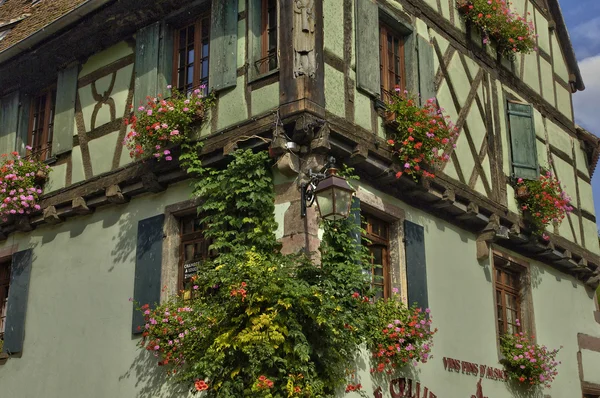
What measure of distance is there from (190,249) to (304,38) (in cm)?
265

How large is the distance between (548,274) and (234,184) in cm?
610

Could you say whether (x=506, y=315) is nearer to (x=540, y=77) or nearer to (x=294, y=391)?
(x=540, y=77)

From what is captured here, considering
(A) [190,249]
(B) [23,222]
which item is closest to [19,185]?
(B) [23,222]

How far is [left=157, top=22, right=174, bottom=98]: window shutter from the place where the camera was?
10367 mm

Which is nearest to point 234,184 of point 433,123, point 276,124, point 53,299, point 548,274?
point 276,124

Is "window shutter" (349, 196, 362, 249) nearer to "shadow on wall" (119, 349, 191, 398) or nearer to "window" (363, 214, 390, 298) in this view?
"window" (363, 214, 390, 298)

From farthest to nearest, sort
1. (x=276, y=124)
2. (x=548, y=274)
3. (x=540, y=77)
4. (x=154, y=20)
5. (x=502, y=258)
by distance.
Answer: (x=540, y=77) → (x=548, y=274) → (x=502, y=258) → (x=154, y=20) → (x=276, y=124)

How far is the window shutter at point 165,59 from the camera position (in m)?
10.4

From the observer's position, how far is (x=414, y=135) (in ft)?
31.9

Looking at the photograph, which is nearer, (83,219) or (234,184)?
(234,184)

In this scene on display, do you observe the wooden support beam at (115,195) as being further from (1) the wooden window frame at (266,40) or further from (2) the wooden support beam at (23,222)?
(1) the wooden window frame at (266,40)

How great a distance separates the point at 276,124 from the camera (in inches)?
343

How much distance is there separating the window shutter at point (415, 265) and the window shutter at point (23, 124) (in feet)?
18.1

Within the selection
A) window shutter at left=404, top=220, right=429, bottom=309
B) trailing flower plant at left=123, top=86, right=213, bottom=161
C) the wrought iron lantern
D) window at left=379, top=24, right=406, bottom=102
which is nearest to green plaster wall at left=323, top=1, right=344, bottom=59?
window at left=379, top=24, right=406, bottom=102
